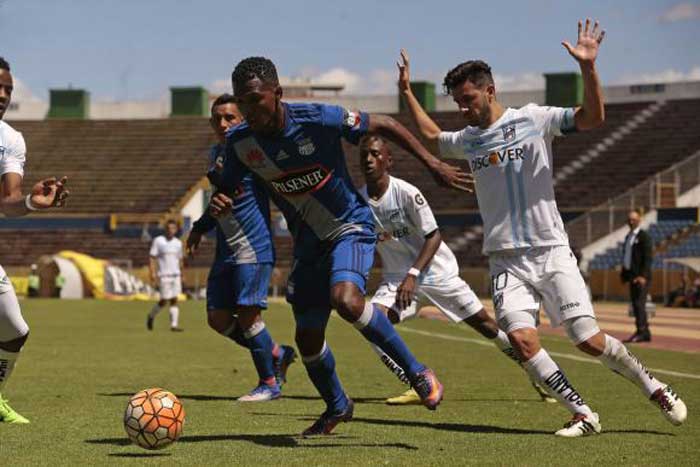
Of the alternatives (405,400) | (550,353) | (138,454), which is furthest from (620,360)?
(550,353)

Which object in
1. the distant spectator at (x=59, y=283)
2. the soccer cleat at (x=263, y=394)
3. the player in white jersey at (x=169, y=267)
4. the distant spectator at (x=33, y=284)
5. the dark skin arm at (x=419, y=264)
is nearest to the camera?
the dark skin arm at (x=419, y=264)

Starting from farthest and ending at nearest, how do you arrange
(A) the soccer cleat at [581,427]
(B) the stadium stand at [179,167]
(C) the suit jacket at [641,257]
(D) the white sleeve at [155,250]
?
(B) the stadium stand at [179,167]
(D) the white sleeve at [155,250]
(C) the suit jacket at [641,257]
(A) the soccer cleat at [581,427]

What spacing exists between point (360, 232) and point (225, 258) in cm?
329

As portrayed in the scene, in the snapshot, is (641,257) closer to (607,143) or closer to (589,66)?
(589,66)

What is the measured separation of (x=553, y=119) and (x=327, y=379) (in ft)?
7.26

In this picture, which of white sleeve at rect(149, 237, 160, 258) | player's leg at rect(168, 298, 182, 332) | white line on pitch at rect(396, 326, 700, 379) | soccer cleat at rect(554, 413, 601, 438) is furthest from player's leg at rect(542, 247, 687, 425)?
white sleeve at rect(149, 237, 160, 258)

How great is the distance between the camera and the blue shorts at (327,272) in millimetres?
7598

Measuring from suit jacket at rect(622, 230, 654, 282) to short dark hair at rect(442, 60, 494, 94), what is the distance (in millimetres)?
12370

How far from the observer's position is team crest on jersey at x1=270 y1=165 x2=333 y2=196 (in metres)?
7.59

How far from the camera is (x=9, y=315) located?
822cm

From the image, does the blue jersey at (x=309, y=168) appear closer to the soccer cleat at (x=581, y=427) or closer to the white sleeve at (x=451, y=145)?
the white sleeve at (x=451, y=145)

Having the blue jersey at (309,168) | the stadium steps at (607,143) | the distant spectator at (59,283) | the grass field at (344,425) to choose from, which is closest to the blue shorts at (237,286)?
the grass field at (344,425)

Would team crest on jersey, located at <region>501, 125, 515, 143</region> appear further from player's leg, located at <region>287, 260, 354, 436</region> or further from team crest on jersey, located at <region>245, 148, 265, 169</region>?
team crest on jersey, located at <region>245, 148, 265, 169</region>

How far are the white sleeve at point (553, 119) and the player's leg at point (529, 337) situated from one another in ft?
2.75
